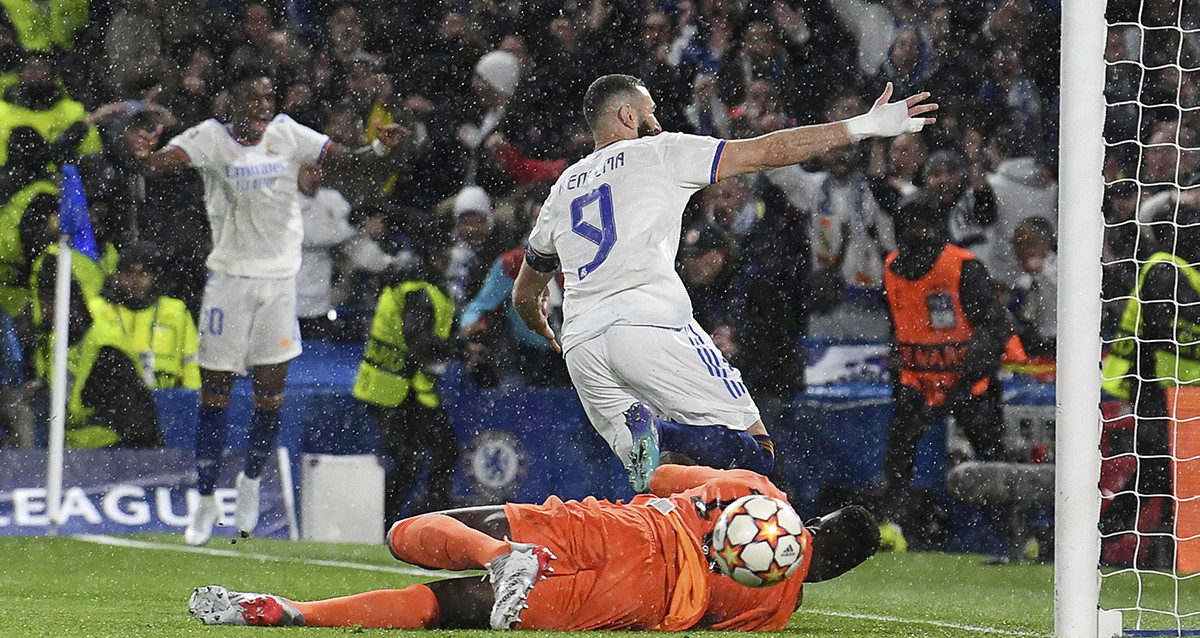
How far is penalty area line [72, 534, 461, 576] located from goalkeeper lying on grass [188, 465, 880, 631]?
2.52m

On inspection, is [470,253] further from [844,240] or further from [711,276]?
[844,240]

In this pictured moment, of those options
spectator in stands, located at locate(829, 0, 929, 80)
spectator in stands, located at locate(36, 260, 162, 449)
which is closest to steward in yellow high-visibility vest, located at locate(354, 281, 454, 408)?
spectator in stands, located at locate(36, 260, 162, 449)

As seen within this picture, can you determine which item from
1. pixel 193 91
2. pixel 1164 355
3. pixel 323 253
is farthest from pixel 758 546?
pixel 193 91

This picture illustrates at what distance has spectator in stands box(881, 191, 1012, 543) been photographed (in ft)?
26.0

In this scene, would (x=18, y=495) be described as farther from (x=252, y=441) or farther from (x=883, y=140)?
(x=883, y=140)

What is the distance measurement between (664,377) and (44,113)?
16.2ft

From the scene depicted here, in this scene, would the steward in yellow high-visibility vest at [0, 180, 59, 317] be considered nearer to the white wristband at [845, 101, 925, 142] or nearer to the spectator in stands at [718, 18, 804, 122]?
the spectator in stands at [718, 18, 804, 122]

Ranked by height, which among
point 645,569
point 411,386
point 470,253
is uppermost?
→ point 470,253

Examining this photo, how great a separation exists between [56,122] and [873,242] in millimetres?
4342

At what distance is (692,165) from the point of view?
223 inches

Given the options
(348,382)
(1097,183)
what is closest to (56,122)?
(348,382)

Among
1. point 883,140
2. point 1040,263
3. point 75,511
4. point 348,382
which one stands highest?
point 883,140

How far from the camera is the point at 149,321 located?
8805 millimetres

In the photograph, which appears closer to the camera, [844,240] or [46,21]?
[844,240]
